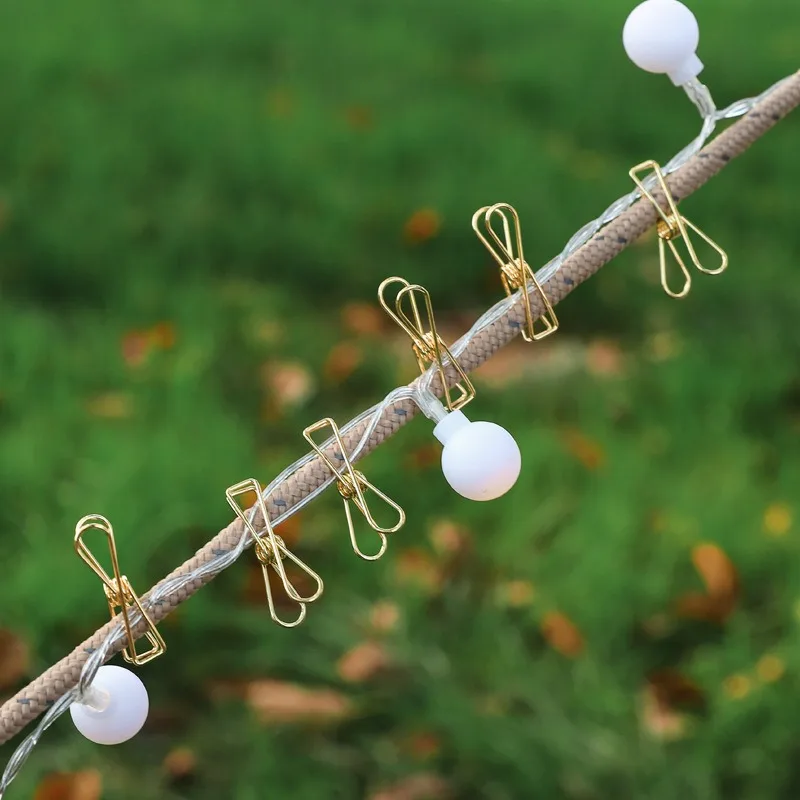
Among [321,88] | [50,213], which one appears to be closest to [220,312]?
[50,213]

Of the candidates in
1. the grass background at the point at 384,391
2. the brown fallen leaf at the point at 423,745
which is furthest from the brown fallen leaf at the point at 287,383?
the brown fallen leaf at the point at 423,745

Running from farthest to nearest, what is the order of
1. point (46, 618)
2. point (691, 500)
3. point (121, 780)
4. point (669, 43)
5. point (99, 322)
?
1. point (99, 322)
2. point (691, 500)
3. point (46, 618)
4. point (121, 780)
5. point (669, 43)

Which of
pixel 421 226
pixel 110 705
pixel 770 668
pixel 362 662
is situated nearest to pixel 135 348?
pixel 421 226

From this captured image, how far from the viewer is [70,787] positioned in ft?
4.04

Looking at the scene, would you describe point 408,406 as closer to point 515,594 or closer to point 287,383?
point 515,594

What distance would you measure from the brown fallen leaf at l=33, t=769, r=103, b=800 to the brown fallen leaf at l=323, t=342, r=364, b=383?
870mm

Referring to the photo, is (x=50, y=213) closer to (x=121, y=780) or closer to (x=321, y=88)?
(x=321, y=88)

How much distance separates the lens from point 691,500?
1.62m

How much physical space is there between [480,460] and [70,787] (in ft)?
3.28

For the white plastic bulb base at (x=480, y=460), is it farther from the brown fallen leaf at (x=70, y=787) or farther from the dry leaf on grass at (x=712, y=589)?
the dry leaf on grass at (x=712, y=589)

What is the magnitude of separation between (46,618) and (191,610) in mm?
187

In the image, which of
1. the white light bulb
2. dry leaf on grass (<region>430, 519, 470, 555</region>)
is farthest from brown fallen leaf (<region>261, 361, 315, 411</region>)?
the white light bulb

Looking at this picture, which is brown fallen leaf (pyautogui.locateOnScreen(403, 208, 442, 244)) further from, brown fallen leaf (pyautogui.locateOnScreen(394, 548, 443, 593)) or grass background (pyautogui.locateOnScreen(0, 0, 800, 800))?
brown fallen leaf (pyautogui.locateOnScreen(394, 548, 443, 593))

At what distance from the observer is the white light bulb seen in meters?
0.52
